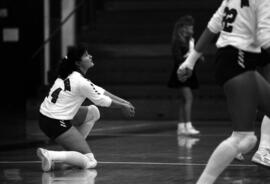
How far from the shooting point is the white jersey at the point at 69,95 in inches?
344

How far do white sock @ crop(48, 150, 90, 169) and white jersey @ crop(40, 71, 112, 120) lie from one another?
1.57ft

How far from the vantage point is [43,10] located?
18922 millimetres

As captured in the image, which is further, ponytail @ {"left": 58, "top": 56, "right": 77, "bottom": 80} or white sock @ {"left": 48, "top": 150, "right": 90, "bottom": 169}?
ponytail @ {"left": 58, "top": 56, "right": 77, "bottom": 80}

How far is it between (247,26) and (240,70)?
364mm

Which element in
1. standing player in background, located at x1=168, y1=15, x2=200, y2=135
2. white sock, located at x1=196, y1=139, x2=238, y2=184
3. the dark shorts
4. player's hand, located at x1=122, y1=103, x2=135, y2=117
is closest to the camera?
white sock, located at x1=196, y1=139, x2=238, y2=184

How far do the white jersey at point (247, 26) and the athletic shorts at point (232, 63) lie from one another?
0.04 meters

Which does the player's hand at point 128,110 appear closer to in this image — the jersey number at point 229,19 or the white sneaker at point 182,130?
the jersey number at point 229,19

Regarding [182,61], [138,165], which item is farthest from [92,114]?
[182,61]

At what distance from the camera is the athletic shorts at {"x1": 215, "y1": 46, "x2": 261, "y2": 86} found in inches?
254

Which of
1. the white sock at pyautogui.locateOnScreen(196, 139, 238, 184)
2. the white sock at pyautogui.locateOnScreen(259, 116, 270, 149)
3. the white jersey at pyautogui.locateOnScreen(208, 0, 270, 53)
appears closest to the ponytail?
the white sock at pyautogui.locateOnScreen(259, 116, 270, 149)

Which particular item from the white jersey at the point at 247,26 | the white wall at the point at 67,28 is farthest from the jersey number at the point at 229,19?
the white wall at the point at 67,28

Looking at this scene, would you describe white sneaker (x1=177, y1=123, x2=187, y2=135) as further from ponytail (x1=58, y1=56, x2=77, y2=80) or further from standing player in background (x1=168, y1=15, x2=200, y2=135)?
ponytail (x1=58, y1=56, x2=77, y2=80)

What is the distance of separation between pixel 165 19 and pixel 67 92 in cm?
1136

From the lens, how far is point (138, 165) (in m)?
8.81
